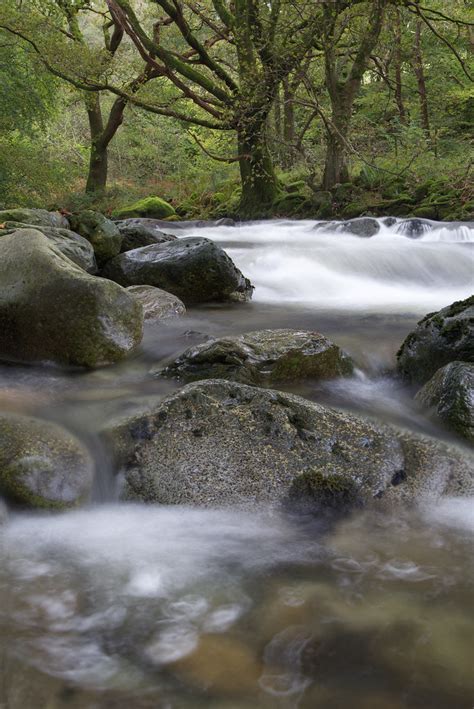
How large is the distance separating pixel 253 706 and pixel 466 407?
2531 millimetres

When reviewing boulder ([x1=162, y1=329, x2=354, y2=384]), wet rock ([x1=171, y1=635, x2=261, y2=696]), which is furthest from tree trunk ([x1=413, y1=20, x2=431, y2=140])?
wet rock ([x1=171, y1=635, x2=261, y2=696])

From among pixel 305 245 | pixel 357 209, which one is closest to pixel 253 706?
pixel 305 245

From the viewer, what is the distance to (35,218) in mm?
8109

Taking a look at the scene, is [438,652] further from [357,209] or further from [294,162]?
[294,162]

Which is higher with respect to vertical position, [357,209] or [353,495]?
[357,209]

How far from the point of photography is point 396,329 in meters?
6.59

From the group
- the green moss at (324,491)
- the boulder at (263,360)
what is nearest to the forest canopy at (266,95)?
the boulder at (263,360)

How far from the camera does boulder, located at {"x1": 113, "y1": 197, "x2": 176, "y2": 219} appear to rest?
59.5 ft

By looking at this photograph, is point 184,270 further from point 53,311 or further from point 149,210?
point 149,210

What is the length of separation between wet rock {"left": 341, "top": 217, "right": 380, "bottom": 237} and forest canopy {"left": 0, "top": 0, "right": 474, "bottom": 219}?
4.81ft

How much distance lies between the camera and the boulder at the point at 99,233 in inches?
325

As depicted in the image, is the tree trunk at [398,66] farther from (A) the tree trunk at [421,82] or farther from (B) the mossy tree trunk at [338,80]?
(A) the tree trunk at [421,82]

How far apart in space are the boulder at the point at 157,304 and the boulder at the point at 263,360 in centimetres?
210

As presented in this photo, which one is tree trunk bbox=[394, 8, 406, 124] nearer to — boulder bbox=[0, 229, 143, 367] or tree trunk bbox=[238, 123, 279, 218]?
tree trunk bbox=[238, 123, 279, 218]
